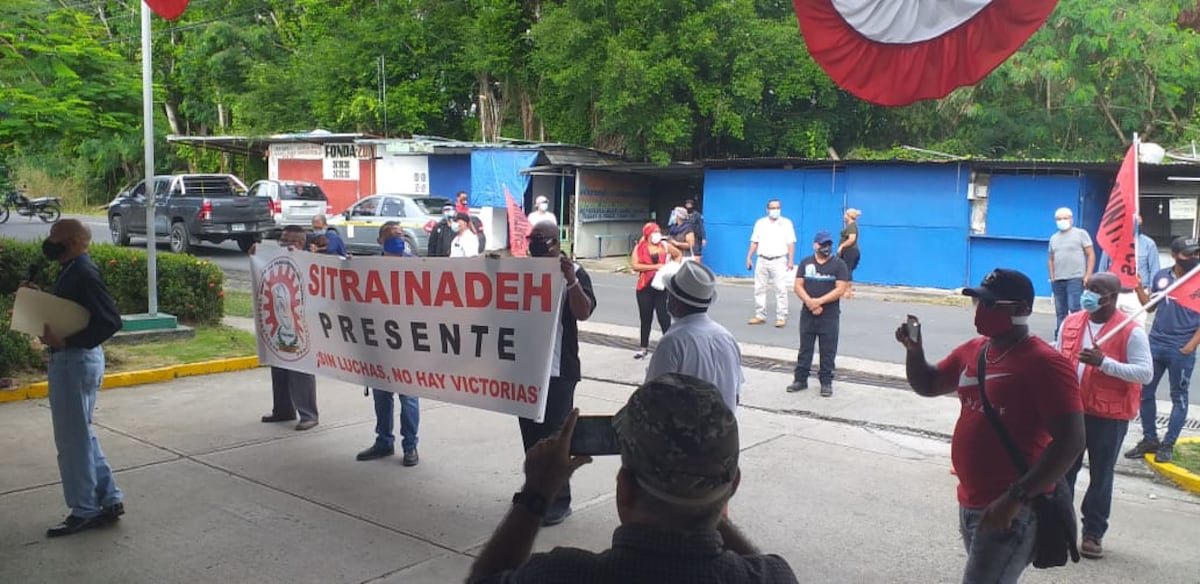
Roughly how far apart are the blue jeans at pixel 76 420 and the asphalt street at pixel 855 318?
9025mm

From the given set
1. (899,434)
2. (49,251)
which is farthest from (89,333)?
(899,434)

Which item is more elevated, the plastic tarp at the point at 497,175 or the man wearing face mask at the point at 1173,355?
the plastic tarp at the point at 497,175

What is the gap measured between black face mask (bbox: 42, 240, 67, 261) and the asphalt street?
922 centimetres

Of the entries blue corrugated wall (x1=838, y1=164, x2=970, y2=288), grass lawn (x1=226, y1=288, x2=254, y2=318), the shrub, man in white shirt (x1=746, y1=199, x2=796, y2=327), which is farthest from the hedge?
blue corrugated wall (x1=838, y1=164, x2=970, y2=288)

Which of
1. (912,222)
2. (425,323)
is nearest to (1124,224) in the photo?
(425,323)

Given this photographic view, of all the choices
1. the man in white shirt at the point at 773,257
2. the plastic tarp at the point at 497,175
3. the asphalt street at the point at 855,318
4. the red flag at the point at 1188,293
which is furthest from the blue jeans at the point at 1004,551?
the plastic tarp at the point at 497,175

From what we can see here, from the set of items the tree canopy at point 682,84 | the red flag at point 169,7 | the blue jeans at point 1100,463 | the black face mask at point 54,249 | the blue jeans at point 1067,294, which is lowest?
the blue jeans at point 1100,463

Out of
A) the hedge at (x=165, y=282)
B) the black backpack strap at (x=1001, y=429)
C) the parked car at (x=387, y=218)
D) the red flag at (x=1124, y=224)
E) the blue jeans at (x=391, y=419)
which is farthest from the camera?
the parked car at (x=387, y=218)

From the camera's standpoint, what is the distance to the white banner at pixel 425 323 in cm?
541

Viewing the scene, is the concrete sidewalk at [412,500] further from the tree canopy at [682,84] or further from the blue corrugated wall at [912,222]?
the blue corrugated wall at [912,222]

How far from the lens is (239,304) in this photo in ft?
50.1

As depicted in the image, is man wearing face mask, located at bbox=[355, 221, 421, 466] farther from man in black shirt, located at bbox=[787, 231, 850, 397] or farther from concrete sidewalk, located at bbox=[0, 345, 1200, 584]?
man in black shirt, located at bbox=[787, 231, 850, 397]

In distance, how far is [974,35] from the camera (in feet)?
13.3

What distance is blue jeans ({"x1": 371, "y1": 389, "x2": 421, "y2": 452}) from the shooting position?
684cm
